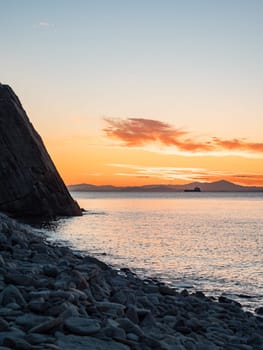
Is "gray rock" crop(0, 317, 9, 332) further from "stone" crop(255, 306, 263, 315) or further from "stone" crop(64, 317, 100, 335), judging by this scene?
"stone" crop(255, 306, 263, 315)

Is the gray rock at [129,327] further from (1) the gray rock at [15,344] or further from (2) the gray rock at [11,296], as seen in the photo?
(1) the gray rock at [15,344]

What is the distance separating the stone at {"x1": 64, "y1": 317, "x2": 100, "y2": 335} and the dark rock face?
50.0 meters

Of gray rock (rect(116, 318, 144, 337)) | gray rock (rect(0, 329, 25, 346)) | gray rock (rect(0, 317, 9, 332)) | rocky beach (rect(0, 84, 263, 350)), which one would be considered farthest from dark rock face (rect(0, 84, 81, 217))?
gray rock (rect(0, 329, 25, 346))

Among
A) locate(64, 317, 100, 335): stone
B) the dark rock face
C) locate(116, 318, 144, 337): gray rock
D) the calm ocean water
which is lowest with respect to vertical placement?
the calm ocean water

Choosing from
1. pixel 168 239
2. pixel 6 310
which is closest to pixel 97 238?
pixel 168 239

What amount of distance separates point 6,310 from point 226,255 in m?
25.2

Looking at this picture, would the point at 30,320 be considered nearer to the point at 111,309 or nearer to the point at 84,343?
the point at 84,343

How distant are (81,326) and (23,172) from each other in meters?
51.2

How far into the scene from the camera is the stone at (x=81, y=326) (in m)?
7.61

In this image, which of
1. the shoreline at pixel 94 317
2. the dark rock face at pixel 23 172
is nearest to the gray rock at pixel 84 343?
the shoreline at pixel 94 317

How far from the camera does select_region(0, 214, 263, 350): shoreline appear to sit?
291 inches

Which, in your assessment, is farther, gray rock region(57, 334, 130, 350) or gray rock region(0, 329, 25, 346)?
gray rock region(57, 334, 130, 350)

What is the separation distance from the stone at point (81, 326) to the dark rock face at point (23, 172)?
50005 millimetres

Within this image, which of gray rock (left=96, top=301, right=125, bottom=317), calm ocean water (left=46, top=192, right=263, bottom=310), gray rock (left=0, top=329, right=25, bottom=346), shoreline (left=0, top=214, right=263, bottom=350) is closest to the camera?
gray rock (left=0, top=329, right=25, bottom=346)
